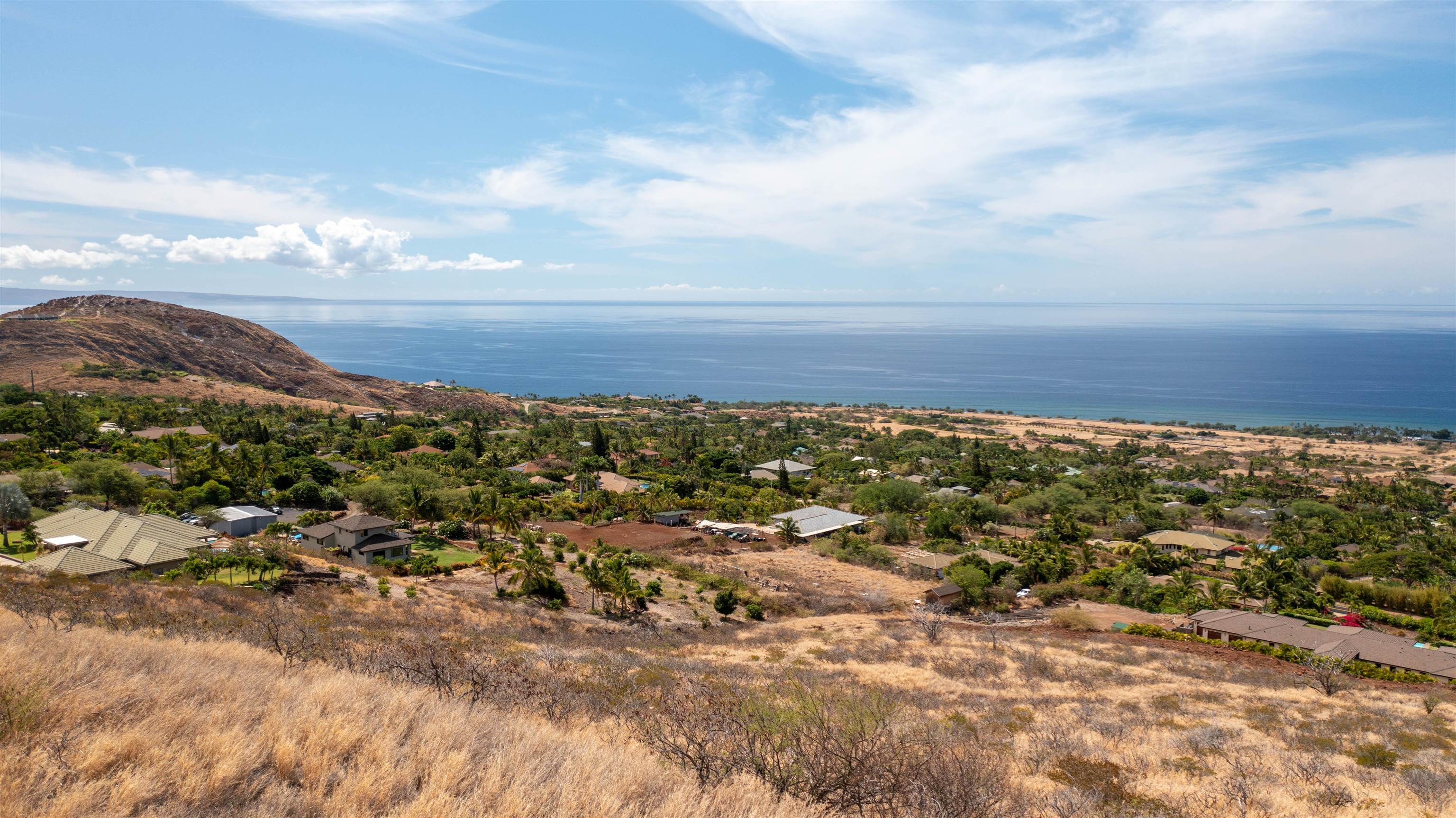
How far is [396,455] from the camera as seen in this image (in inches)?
1891

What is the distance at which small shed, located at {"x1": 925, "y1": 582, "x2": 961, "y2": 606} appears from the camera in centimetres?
2669

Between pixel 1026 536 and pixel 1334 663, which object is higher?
pixel 1334 663

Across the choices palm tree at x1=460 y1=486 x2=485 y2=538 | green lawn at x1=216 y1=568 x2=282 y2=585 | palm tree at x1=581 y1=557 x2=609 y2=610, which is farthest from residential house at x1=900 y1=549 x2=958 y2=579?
green lawn at x1=216 y1=568 x2=282 y2=585

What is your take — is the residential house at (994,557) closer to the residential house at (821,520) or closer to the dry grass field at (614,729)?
the residential house at (821,520)

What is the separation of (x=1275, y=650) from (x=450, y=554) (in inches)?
1137

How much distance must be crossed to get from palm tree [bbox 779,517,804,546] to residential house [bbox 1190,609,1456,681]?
1809 cm

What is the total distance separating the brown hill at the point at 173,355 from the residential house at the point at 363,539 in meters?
59.2

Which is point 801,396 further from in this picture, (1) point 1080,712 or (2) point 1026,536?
(1) point 1080,712

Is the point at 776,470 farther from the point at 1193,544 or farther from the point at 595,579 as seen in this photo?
the point at 595,579

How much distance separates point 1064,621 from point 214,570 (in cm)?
2750

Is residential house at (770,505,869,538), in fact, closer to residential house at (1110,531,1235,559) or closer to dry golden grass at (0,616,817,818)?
residential house at (1110,531,1235,559)

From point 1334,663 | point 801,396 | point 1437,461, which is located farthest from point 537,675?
point 801,396

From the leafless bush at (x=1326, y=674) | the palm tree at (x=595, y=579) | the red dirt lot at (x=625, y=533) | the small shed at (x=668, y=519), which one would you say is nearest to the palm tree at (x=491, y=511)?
the red dirt lot at (x=625, y=533)

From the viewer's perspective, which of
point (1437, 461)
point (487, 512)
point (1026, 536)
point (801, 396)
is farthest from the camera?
point (801, 396)
